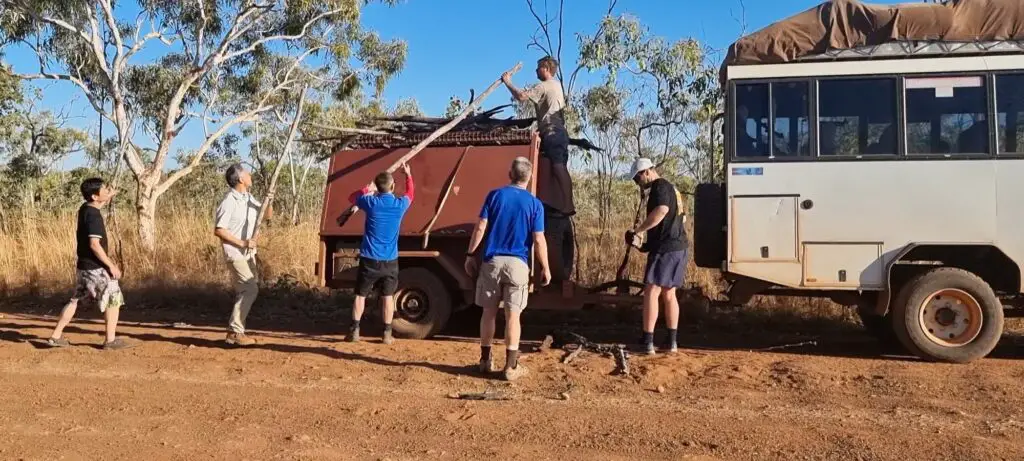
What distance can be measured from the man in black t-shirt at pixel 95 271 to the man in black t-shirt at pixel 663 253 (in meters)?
5.00

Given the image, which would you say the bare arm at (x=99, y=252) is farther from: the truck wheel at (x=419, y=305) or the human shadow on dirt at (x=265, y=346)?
the truck wheel at (x=419, y=305)

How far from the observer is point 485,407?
5402mm

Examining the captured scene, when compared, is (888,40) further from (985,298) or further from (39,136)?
(39,136)

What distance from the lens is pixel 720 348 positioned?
307 inches

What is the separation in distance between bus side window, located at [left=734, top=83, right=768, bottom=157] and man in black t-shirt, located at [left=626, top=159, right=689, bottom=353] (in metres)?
0.79

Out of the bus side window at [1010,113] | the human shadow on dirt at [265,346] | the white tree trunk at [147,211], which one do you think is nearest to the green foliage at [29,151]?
the white tree trunk at [147,211]

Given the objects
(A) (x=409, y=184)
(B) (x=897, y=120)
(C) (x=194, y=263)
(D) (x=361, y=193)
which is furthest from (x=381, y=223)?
(C) (x=194, y=263)

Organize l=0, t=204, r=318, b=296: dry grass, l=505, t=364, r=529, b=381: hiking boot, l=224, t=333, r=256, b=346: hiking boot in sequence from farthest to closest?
l=0, t=204, r=318, b=296: dry grass, l=224, t=333, r=256, b=346: hiking boot, l=505, t=364, r=529, b=381: hiking boot

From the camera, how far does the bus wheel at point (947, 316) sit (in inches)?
270

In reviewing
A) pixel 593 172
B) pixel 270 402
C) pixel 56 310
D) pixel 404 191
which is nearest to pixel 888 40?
pixel 404 191

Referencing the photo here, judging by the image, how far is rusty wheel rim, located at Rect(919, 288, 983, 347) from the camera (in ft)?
22.7

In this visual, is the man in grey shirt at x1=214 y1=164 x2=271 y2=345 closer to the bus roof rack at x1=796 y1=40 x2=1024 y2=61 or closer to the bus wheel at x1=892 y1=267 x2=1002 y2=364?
the bus roof rack at x1=796 y1=40 x2=1024 y2=61

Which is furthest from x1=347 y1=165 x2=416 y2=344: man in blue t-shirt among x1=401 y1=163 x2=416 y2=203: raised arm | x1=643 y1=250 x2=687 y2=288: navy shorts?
x1=643 y1=250 x2=687 y2=288: navy shorts

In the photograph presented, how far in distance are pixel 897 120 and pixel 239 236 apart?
6.22 meters
